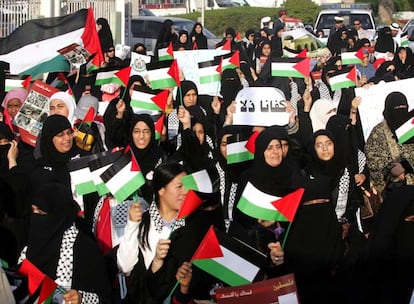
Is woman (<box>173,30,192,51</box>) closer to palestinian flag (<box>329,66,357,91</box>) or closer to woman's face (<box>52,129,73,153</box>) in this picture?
palestinian flag (<box>329,66,357,91</box>)

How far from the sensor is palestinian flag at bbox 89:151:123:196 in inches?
285

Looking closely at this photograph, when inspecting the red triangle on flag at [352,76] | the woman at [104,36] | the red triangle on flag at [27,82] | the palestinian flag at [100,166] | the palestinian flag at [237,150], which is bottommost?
the woman at [104,36]

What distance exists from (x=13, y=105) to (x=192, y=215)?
15.2 ft

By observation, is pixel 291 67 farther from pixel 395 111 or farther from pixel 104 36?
pixel 104 36

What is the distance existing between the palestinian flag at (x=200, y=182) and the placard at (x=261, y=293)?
89 cm

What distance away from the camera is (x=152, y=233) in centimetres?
602

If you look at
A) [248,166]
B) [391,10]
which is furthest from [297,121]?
[391,10]

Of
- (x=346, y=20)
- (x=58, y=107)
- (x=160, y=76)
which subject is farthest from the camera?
(x=346, y=20)

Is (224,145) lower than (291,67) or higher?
higher

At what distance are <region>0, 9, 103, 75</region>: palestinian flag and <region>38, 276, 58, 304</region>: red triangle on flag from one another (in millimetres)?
6431

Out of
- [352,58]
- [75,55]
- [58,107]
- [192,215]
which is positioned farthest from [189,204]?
[352,58]

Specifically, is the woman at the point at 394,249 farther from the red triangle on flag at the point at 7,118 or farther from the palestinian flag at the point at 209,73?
the palestinian flag at the point at 209,73

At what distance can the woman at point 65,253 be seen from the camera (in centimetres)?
563

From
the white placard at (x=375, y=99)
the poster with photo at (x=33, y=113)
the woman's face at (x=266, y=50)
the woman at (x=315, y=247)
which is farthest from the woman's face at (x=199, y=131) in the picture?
→ the woman's face at (x=266, y=50)
